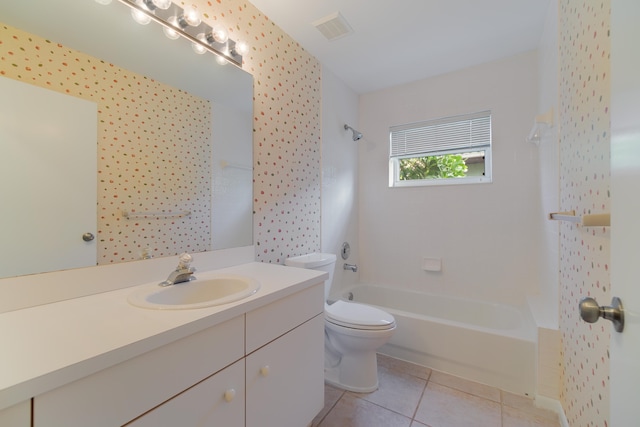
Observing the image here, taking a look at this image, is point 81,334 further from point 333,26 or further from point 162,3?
point 333,26

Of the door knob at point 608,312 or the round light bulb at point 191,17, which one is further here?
the round light bulb at point 191,17

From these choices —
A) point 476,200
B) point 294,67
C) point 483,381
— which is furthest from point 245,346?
point 476,200

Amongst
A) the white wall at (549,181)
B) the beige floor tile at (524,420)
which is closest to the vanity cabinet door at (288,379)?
the beige floor tile at (524,420)

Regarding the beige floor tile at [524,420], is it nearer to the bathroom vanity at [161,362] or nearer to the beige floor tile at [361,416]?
the beige floor tile at [361,416]

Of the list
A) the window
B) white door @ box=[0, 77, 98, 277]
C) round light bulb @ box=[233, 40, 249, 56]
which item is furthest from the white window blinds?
white door @ box=[0, 77, 98, 277]

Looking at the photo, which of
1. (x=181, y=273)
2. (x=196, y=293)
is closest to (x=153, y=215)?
(x=181, y=273)

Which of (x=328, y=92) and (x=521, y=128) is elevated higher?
(x=328, y=92)

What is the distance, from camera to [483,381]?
1731 millimetres

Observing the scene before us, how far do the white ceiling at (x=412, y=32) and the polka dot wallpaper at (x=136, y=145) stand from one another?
94cm

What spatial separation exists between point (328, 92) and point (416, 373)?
2283 millimetres

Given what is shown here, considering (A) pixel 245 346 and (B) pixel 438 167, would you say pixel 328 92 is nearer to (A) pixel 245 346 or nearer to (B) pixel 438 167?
(B) pixel 438 167

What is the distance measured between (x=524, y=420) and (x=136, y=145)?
234cm

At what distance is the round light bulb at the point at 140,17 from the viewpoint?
45.4 inches

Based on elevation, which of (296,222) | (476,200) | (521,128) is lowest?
(296,222)
